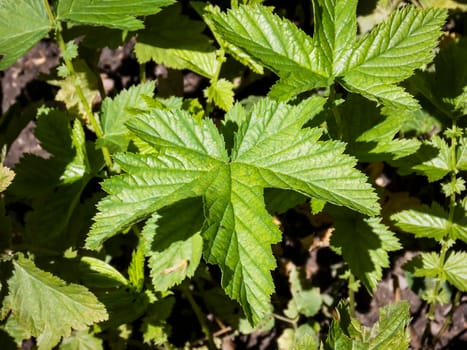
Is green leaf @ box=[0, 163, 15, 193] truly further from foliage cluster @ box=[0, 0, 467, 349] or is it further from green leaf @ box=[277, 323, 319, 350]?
green leaf @ box=[277, 323, 319, 350]

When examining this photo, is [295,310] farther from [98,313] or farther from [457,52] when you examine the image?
[457,52]

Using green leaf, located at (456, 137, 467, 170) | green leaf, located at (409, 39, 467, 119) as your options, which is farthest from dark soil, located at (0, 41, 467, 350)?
A: green leaf, located at (409, 39, 467, 119)

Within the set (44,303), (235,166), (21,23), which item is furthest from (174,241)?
(21,23)

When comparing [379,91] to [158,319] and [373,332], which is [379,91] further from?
[158,319]

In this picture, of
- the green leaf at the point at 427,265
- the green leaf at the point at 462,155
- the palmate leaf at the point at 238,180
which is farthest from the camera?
the green leaf at the point at 427,265

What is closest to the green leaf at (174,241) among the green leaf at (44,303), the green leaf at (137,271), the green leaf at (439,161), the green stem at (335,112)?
the green leaf at (137,271)

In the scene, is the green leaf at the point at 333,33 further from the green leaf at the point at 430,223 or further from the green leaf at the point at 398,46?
the green leaf at the point at 430,223

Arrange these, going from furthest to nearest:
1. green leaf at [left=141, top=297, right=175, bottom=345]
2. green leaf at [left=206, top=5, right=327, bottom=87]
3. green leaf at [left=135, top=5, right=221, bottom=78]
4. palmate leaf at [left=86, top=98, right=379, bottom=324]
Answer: green leaf at [left=135, top=5, right=221, bottom=78], green leaf at [left=141, top=297, right=175, bottom=345], green leaf at [left=206, top=5, right=327, bottom=87], palmate leaf at [left=86, top=98, right=379, bottom=324]
